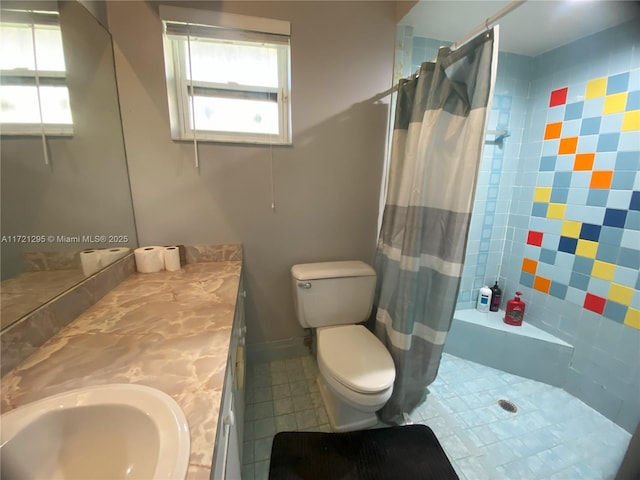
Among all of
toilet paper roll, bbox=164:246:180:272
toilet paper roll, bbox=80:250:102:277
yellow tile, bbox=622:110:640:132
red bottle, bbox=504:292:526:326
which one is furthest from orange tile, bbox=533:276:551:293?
toilet paper roll, bbox=80:250:102:277

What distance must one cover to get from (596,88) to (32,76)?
8.84 feet

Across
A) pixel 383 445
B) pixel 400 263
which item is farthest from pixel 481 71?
pixel 383 445

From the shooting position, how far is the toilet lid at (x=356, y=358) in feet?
3.79

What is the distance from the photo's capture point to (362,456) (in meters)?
1.25

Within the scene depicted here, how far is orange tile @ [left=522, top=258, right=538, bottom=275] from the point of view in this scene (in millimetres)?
1916

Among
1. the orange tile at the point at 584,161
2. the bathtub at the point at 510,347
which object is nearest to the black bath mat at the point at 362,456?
the bathtub at the point at 510,347

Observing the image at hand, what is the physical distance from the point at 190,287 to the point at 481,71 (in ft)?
4.99

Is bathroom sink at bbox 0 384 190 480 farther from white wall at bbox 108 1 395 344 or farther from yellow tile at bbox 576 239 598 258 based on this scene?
yellow tile at bbox 576 239 598 258

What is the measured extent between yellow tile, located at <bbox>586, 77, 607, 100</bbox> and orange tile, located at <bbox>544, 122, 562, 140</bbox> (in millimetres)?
198

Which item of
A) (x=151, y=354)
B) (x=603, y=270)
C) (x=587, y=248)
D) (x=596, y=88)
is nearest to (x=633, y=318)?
(x=603, y=270)

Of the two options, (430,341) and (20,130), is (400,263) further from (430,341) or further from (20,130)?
(20,130)

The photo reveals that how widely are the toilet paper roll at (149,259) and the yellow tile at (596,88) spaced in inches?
107

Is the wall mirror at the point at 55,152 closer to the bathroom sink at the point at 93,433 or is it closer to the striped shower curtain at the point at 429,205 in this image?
the bathroom sink at the point at 93,433

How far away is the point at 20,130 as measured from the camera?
0.71 metres
